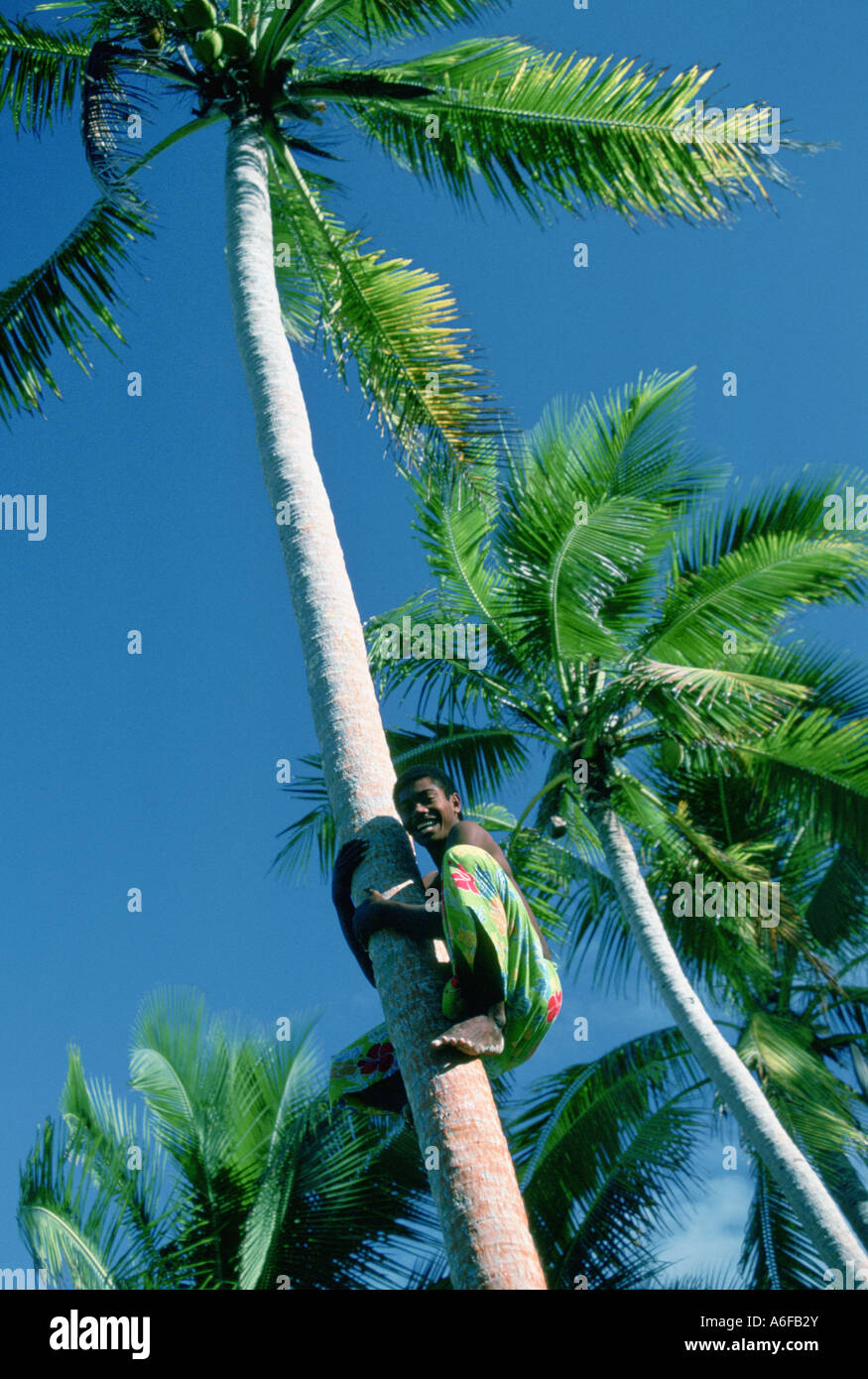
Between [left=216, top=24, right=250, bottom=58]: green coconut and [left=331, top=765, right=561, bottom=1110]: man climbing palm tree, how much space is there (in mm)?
5360

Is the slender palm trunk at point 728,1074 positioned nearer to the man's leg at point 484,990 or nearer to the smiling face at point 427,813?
the smiling face at point 427,813

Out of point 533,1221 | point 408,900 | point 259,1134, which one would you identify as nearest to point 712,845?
point 533,1221

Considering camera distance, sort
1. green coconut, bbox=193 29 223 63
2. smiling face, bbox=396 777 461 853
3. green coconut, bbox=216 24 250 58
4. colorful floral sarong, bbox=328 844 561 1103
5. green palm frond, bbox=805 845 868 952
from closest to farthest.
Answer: colorful floral sarong, bbox=328 844 561 1103 < smiling face, bbox=396 777 461 853 < green coconut, bbox=193 29 223 63 < green coconut, bbox=216 24 250 58 < green palm frond, bbox=805 845 868 952

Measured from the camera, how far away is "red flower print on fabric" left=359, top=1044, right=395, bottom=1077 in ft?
13.9

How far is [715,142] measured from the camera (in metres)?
7.93

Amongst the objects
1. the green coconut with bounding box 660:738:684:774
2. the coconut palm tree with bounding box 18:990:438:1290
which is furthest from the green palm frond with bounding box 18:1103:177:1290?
the green coconut with bounding box 660:738:684:774

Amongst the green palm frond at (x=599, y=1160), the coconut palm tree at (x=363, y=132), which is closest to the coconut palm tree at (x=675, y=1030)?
the green palm frond at (x=599, y=1160)

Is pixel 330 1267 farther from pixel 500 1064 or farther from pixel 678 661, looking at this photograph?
pixel 500 1064

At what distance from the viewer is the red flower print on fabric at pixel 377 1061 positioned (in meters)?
4.22

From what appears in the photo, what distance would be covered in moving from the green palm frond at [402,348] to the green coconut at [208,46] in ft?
2.31

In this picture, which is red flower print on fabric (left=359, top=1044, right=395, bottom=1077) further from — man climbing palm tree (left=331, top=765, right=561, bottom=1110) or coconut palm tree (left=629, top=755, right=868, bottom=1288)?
coconut palm tree (left=629, top=755, right=868, bottom=1288)

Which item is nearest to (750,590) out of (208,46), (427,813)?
(208,46)

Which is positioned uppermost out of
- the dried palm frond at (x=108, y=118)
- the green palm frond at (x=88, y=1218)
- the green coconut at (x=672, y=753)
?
the dried palm frond at (x=108, y=118)

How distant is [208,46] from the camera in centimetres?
718
